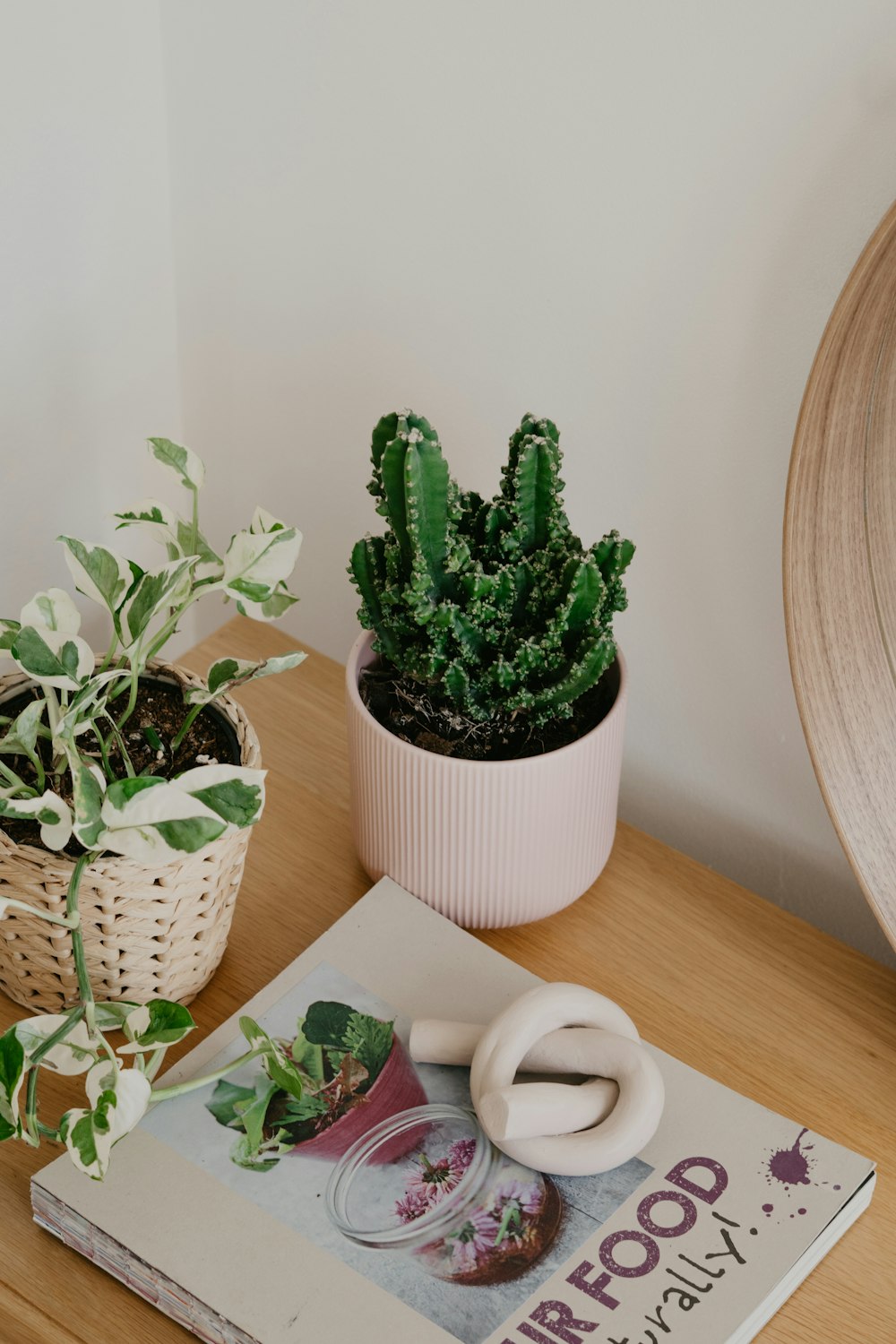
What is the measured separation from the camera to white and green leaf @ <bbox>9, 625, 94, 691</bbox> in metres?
0.61

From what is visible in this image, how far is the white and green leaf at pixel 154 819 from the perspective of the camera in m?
0.55

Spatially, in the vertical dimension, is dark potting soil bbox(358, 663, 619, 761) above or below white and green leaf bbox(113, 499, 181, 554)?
below

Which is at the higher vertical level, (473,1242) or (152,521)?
(152,521)

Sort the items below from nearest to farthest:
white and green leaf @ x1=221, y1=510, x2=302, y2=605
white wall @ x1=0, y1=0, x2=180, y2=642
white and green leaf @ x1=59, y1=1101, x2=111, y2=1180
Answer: white and green leaf @ x1=59, y1=1101, x2=111, y2=1180, white and green leaf @ x1=221, y1=510, x2=302, y2=605, white wall @ x1=0, y1=0, x2=180, y2=642

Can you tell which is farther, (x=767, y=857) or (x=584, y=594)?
(x=767, y=857)

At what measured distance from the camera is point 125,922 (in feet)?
2.09

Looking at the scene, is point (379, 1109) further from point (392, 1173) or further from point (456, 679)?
point (456, 679)

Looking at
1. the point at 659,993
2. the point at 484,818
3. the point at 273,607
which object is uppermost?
the point at 273,607

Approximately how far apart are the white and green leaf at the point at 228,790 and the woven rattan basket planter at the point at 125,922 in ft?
0.23

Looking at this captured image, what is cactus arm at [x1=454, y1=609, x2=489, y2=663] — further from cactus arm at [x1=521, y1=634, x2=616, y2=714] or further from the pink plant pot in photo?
the pink plant pot in photo

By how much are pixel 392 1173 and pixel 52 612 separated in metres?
0.31

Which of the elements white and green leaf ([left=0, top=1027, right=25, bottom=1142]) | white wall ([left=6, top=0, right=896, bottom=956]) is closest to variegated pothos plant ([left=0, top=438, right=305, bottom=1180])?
white and green leaf ([left=0, top=1027, right=25, bottom=1142])

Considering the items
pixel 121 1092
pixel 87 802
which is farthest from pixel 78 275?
pixel 121 1092

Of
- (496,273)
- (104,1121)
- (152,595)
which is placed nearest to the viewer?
(104,1121)
